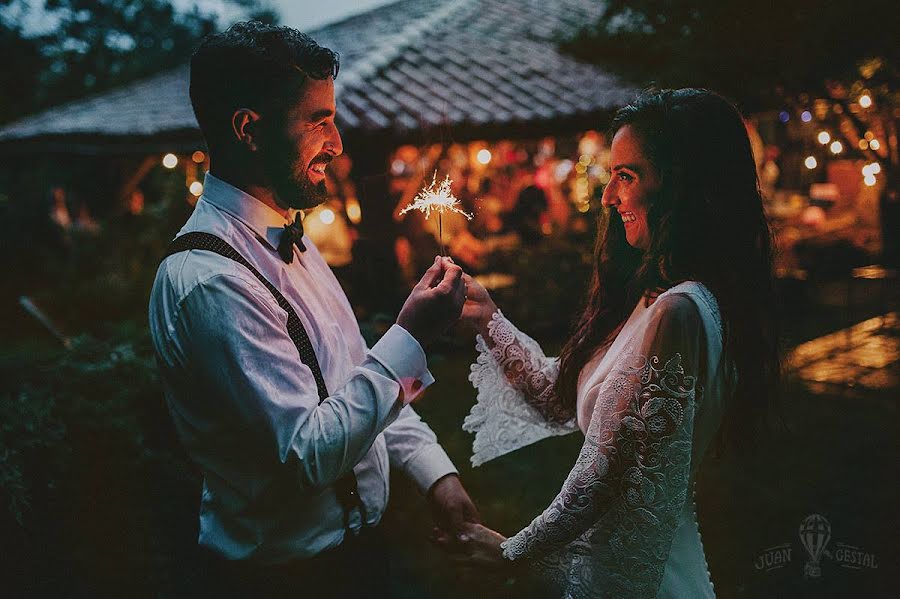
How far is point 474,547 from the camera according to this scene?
2.02 m

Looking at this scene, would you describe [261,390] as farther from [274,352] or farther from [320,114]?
[320,114]

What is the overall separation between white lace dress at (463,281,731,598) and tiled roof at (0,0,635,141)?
21.8 ft

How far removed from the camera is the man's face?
1.84 metres

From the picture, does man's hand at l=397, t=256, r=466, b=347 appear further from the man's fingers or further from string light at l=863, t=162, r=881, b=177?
string light at l=863, t=162, r=881, b=177

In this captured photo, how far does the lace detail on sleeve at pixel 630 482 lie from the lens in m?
1.82

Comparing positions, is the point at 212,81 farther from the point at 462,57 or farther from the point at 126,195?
the point at 126,195

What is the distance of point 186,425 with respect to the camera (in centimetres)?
178

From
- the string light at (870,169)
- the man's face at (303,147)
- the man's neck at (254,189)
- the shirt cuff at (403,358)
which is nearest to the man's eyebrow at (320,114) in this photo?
the man's face at (303,147)

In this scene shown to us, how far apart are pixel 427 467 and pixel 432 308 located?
0.72 meters

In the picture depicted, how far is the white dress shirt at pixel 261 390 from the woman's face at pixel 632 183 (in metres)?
0.85

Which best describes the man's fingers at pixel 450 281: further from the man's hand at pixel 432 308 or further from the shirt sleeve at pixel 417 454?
the shirt sleeve at pixel 417 454

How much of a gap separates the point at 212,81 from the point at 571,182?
14.4m

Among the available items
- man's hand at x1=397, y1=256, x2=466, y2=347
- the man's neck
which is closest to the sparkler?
man's hand at x1=397, y1=256, x2=466, y2=347

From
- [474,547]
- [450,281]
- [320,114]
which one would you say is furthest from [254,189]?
[474,547]
